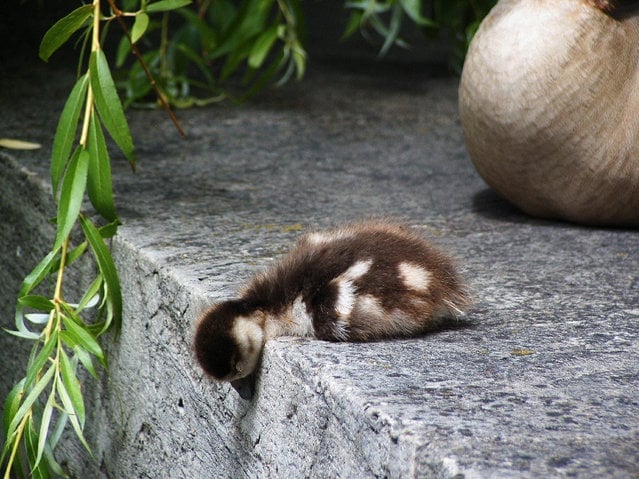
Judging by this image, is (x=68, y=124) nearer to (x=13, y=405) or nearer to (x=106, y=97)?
(x=106, y=97)

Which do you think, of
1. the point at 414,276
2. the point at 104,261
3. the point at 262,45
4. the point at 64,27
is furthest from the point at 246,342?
the point at 262,45

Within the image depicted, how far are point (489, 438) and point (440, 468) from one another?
85mm

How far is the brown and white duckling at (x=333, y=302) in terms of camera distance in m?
1.35

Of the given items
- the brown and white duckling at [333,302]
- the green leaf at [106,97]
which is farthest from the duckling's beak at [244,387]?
the green leaf at [106,97]

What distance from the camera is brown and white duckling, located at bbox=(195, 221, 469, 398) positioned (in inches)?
53.2

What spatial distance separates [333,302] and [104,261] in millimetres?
550

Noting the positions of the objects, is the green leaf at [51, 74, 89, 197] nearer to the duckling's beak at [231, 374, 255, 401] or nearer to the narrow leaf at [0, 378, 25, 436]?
the narrow leaf at [0, 378, 25, 436]

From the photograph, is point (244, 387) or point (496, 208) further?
point (496, 208)

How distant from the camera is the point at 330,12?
4.62m

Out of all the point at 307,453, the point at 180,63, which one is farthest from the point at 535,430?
the point at 180,63

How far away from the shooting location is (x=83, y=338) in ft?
5.23

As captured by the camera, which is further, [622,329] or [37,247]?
[37,247]

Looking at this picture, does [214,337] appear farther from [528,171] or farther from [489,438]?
[528,171]

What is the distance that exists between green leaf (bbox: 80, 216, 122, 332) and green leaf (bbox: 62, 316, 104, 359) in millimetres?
143
